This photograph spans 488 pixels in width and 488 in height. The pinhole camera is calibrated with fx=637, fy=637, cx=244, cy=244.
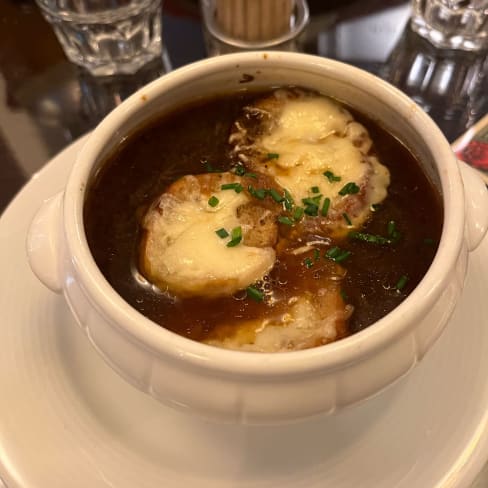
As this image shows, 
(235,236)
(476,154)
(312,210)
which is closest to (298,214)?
(312,210)

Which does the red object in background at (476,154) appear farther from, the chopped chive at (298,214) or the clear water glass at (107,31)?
the clear water glass at (107,31)

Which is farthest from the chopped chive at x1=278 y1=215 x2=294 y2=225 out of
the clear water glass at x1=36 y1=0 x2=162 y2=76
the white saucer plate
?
the clear water glass at x1=36 y1=0 x2=162 y2=76

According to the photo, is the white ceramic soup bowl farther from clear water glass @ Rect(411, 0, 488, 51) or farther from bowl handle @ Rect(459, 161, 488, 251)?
clear water glass @ Rect(411, 0, 488, 51)

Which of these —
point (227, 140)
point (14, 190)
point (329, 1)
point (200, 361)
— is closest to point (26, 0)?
point (14, 190)

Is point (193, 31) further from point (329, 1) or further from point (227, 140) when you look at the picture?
point (227, 140)

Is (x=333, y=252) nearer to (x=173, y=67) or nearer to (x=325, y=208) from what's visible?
(x=325, y=208)

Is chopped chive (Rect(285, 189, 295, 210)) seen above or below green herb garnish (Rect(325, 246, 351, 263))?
above
